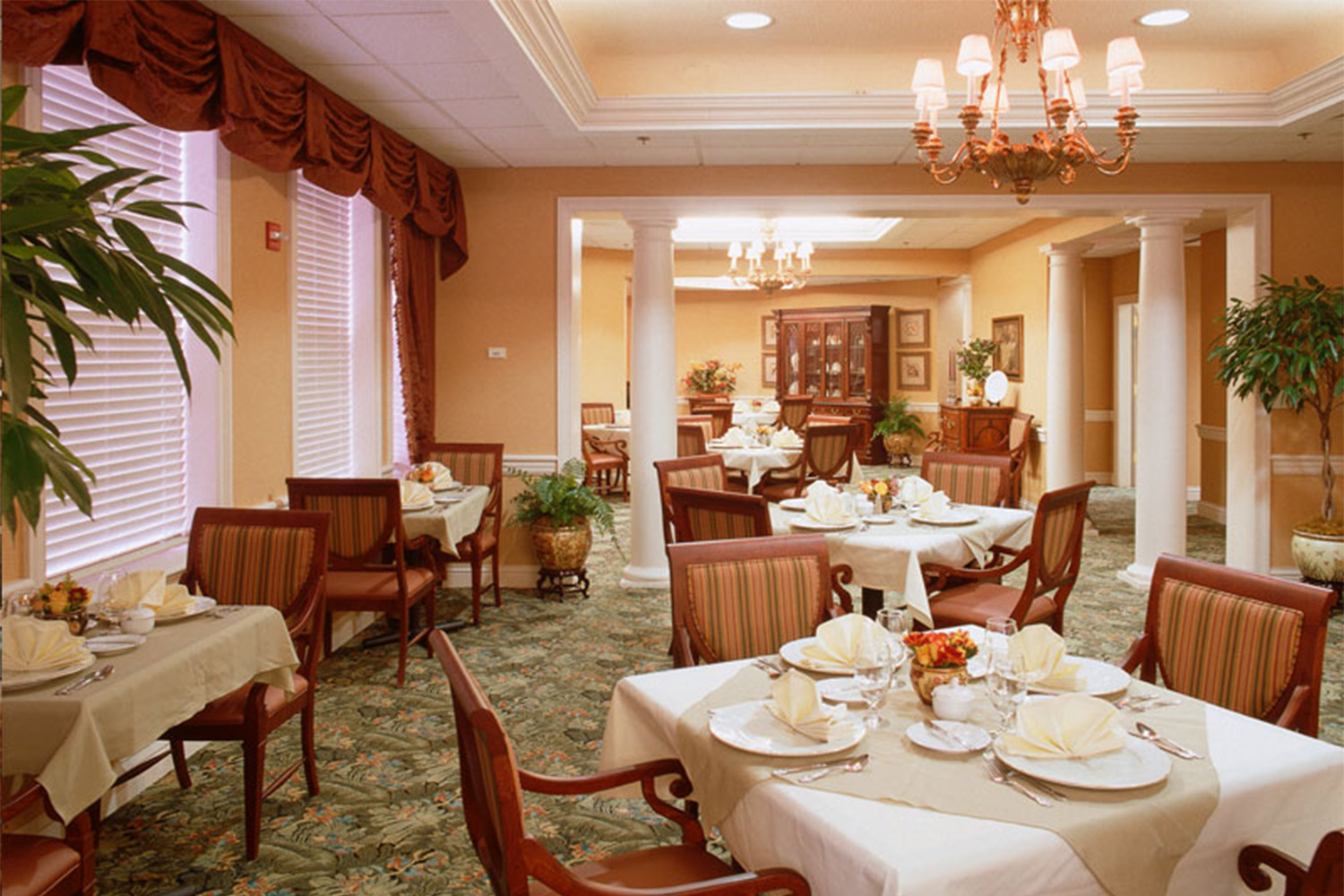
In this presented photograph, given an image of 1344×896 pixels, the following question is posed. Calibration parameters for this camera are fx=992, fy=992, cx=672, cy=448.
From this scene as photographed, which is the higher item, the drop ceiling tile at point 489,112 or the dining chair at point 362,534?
the drop ceiling tile at point 489,112

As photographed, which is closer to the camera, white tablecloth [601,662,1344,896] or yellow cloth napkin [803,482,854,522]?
white tablecloth [601,662,1344,896]

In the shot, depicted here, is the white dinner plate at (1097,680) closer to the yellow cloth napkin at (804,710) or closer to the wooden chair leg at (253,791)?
the yellow cloth napkin at (804,710)

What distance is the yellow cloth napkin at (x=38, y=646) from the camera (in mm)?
2283

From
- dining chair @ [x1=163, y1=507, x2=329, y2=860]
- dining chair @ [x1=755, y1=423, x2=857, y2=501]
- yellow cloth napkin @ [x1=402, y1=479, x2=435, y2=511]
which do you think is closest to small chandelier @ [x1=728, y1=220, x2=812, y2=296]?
dining chair @ [x1=755, y1=423, x2=857, y2=501]

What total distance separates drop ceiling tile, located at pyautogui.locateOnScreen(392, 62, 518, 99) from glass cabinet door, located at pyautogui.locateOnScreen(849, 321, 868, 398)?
975 cm

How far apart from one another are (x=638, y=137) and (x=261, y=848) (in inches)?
166

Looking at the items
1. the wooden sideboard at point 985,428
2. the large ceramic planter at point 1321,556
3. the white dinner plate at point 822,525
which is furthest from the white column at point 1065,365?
the white dinner plate at point 822,525

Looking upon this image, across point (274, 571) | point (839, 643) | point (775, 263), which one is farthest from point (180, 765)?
point (775, 263)

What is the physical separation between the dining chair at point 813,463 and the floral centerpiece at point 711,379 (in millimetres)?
6537

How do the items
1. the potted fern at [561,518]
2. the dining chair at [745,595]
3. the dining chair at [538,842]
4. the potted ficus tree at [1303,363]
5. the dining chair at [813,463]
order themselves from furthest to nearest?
the dining chair at [813,463] → the potted fern at [561,518] → the potted ficus tree at [1303,363] → the dining chair at [745,595] → the dining chair at [538,842]

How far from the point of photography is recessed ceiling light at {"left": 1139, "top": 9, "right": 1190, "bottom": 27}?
198 inches

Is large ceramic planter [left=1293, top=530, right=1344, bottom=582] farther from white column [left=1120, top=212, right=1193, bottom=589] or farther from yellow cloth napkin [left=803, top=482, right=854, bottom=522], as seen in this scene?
yellow cloth napkin [left=803, top=482, right=854, bottom=522]

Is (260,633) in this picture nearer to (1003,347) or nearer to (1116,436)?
(1003,347)

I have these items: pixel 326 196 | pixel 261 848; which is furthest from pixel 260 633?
pixel 326 196
